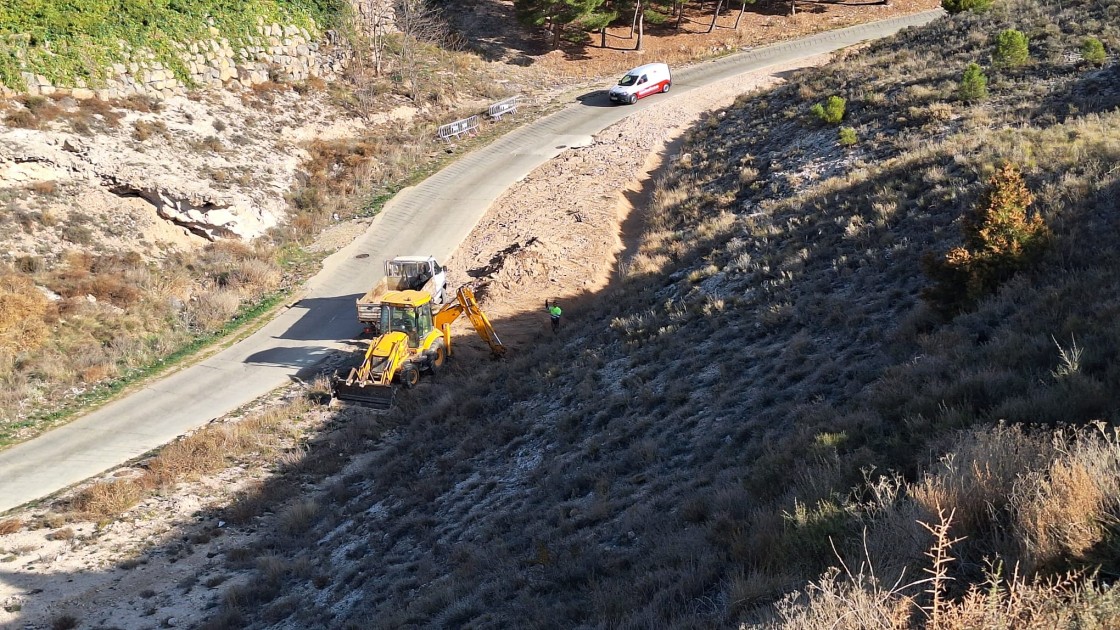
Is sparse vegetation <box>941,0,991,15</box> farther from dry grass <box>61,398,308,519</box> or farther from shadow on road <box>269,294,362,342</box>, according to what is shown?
dry grass <box>61,398,308,519</box>

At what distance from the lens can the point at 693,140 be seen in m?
38.0

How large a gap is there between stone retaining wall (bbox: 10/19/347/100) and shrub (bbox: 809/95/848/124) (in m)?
25.1

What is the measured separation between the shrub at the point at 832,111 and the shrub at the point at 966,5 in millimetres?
12037

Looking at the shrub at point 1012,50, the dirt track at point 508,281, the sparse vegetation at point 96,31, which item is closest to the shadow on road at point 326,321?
the dirt track at point 508,281

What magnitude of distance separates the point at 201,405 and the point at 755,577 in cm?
2005

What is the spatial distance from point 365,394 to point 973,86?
792 inches

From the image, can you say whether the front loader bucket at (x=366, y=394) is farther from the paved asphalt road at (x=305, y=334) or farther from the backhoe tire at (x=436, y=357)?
the paved asphalt road at (x=305, y=334)

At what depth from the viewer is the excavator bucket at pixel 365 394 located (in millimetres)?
21766

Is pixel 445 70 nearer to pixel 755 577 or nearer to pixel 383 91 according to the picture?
pixel 383 91

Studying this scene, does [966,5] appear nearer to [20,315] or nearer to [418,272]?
[418,272]

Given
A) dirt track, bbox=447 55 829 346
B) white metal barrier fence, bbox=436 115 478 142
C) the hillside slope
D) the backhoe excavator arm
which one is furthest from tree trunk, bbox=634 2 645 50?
the backhoe excavator arm

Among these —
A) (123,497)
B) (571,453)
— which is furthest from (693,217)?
(123,497)

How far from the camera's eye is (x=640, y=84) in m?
44.8

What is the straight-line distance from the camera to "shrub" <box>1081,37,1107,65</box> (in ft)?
82.9
